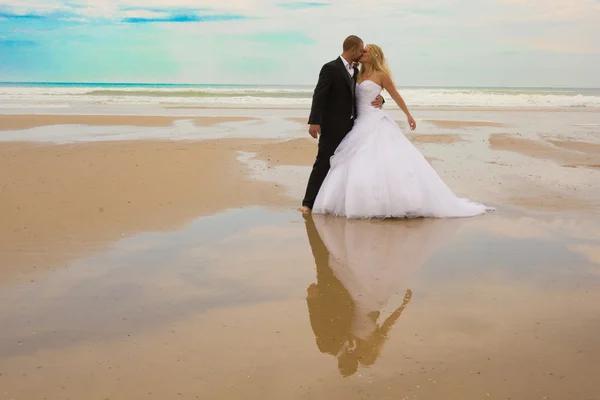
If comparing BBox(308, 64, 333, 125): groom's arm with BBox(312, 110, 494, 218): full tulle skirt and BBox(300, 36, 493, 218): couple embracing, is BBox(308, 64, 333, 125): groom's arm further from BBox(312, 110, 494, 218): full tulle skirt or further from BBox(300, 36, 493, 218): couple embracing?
BBox(312, 110, 494, 218): full tulle skirt

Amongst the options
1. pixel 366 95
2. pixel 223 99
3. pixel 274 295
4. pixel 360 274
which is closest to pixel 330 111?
pixel 366 95

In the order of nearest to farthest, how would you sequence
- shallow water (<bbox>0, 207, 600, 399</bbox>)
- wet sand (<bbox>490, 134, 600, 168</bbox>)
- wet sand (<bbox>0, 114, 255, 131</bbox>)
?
shallow water (<bbox>0, 207, 600, 399</bbox>), wet sand (<bbox>490, 134, 600, 168</bbox>), wet sand (<bbox>0, 114, 255, 131</bbox>)

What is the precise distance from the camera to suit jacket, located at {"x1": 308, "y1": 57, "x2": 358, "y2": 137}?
7.04 metres

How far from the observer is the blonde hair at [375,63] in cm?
707

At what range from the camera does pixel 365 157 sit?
6883 millimetres

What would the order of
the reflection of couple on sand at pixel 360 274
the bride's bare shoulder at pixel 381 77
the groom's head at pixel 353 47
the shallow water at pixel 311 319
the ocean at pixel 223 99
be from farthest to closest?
the ocean at pixel 223 99 → the bride's bare shoulder at pixel 381 77 → the groom's head at pixel 353 47 → the reflection of couple on sand at pixel 360 274 → the shallow water at pixel 311 319

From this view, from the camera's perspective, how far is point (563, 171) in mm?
10227

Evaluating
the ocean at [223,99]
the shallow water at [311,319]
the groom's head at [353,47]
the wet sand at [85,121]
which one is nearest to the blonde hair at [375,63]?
the groom's head at [353,47]

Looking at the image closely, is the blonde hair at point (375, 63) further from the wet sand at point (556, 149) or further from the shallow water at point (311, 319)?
the wet sand at point (556, 149)

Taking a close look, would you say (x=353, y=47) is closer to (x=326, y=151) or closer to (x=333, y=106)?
(x=333, y=106)

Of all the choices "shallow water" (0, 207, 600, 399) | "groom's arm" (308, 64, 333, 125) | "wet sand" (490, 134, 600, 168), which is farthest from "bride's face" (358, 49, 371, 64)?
"wet sand" (490, 134, 600, 168)

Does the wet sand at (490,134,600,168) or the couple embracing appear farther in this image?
the wet sand at (490,134,600,168)

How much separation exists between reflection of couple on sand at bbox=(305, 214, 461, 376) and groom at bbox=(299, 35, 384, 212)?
2.40ft

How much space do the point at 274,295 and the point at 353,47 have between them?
3.80m
